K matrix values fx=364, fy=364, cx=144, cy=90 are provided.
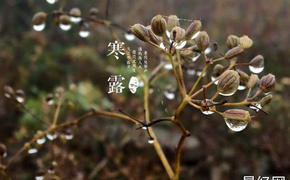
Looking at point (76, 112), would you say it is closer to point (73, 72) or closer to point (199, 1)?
point (73, 72)

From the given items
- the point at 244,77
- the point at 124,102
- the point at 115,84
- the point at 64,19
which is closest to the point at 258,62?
the point at 244,77

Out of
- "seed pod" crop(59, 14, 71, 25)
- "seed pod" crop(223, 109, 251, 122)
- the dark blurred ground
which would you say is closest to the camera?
"seed pod" crop(223, 109, 251, 122)

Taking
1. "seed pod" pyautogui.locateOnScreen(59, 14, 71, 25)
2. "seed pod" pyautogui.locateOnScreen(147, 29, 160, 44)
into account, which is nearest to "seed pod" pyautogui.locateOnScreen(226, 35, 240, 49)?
"seed pod" pyautogui.locateOnScreen(147, 29, 160, 44)

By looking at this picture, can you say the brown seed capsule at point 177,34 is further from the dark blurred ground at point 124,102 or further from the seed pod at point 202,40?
the dark blurred ground at point 124,102

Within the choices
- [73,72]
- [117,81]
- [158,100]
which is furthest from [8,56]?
[117,81]

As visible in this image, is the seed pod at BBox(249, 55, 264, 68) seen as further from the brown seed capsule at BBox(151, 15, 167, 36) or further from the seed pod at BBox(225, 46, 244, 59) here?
the brown seed capsule at BBox(151, 15, 167, 36)
